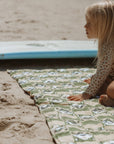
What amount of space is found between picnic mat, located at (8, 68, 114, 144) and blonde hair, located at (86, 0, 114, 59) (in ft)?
1.28

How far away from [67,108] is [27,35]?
290 centimetres

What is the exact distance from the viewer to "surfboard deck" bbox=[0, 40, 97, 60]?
290 centimetres

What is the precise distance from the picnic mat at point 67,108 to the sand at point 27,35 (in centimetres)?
6

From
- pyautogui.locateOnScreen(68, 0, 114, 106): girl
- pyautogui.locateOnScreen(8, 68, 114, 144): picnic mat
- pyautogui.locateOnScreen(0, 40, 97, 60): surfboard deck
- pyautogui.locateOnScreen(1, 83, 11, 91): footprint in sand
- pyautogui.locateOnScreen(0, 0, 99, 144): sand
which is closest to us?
pyautogui.locateOnScreen(8, 68, 114, 144): picnic mat

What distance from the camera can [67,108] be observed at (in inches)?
72.2

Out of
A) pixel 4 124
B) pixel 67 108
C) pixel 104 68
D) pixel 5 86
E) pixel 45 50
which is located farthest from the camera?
pixel 45 50

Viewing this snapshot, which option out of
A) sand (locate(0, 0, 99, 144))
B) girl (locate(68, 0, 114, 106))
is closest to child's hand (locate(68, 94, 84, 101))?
girl (locate(68, 0, 114, 106))

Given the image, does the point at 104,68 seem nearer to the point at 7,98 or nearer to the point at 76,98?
the point at 76,98

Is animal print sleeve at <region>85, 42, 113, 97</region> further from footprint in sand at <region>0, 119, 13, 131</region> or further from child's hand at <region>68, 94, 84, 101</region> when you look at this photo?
footprint in sand at <region>0, 119, 13, 131</region>

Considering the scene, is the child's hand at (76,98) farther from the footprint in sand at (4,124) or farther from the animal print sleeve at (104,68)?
the footprint in sand at (4,124)

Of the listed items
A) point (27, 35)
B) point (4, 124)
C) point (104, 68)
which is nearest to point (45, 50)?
point (104, 68)

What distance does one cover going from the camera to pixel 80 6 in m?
7.56

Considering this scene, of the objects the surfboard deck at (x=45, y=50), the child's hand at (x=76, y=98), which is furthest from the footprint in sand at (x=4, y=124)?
the surfboard deck at (x=45, y=50)

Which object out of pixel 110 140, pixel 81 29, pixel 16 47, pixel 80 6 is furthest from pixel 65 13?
pixel 110 140
